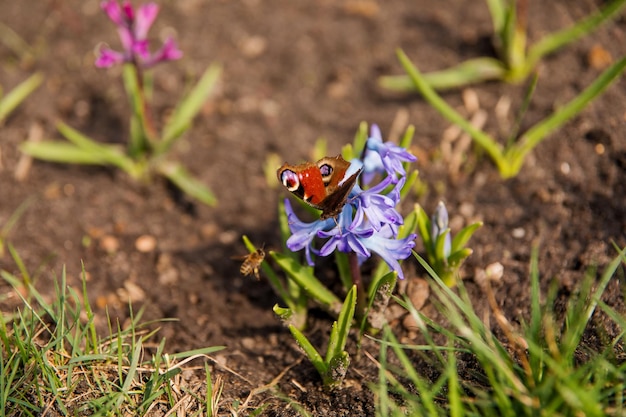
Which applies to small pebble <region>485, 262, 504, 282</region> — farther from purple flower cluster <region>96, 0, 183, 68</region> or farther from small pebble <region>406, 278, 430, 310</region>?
purple flower cluster <region>96, 0, 183, 68</region>

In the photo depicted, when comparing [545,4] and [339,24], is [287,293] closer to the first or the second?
[339,24]

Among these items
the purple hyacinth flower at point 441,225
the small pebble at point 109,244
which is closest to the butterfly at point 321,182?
the purple hyacinth flower at point 441,225

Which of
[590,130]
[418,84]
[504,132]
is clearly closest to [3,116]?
[418,84]

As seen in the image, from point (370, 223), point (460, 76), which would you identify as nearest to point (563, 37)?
point (460, 76)

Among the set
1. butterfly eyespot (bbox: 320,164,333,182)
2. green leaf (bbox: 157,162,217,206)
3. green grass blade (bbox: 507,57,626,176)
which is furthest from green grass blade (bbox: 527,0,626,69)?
butterfly eyespot (bbox: 320,164,333,182)

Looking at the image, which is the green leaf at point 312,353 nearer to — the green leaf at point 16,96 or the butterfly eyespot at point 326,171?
the butterfly eyespot at point 326,171
